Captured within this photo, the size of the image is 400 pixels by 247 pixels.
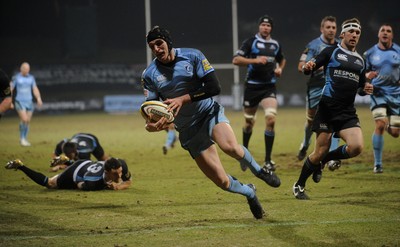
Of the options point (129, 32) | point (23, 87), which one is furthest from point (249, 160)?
point (129, 32)

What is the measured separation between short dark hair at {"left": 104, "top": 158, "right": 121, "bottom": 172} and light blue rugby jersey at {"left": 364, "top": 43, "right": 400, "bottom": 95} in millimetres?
4342

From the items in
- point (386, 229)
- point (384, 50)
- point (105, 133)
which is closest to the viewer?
point (386, 229)

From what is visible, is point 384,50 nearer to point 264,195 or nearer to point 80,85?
point 264,195

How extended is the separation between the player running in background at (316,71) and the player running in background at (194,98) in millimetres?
4043

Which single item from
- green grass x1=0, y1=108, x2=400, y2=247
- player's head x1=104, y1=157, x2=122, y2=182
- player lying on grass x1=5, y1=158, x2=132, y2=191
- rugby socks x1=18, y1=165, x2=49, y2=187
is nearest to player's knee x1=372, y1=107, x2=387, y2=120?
green grass x1=0, y1=108, x2=400, y2=247

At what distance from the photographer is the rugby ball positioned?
652 cm

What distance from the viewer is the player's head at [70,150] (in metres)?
10.9

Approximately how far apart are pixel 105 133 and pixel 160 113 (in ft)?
40.6

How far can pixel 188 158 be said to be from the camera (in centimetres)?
1327

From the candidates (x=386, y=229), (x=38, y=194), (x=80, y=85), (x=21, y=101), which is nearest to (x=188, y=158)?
(x=38, y=194)

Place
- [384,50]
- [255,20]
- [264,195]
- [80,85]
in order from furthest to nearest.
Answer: [255,20] → [80,85] → [384,50] → [264,195]

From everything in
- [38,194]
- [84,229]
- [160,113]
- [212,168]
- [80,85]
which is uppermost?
[160,113]

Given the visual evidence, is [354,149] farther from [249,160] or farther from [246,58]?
[246,58]

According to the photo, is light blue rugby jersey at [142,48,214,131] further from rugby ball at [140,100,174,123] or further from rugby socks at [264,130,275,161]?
rugby socks at [264,130,275,161]
